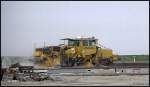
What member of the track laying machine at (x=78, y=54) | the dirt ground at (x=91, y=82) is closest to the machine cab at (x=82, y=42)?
the track laying machine at (x=78, y=54)

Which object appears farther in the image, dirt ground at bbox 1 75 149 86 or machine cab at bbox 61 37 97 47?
machine cab at bbox 61 37 97 47

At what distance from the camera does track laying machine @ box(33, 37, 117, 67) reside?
32531 mm

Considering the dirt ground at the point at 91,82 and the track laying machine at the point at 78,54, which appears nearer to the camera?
the dirt ground at the point at 91,82

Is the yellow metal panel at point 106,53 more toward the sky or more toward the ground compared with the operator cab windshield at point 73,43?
more toward the ground

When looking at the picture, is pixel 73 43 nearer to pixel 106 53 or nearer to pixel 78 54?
pixel 78 54

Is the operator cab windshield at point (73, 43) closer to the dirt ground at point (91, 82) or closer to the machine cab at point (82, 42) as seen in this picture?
the machine cab at point (82, 42)

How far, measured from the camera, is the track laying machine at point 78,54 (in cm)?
3253

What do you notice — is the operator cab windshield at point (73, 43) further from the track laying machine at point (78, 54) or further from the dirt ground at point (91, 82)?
the dirt ground at point (91, 82)

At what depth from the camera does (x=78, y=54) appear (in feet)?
108

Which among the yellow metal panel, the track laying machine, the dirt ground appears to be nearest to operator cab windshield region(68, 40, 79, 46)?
the track laying machine

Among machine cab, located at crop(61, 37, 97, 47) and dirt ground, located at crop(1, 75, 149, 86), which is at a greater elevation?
machine cab, located at crop(61, 37, 97, 47)

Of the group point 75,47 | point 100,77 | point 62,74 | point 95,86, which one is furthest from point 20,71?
point 75,47

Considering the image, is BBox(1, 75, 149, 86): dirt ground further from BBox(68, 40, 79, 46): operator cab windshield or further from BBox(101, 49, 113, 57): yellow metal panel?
BBox(68, 40, 79, 46): operator cab windshield

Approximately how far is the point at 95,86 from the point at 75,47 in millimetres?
14674
